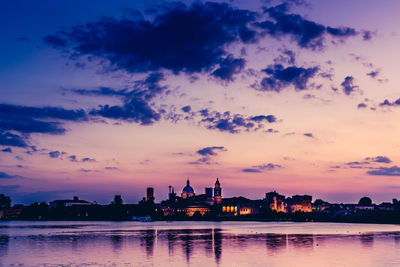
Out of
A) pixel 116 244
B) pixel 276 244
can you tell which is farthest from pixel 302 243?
pixel 116 244

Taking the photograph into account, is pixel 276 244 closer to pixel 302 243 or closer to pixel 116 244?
pixel 302 243

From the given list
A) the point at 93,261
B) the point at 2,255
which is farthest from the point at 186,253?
the point at 2,255

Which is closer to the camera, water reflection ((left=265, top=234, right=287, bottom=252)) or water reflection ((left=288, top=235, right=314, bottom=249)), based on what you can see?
water reflection ((left=265, top=234, right=287, bottom=252))

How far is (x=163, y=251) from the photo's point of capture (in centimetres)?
5925

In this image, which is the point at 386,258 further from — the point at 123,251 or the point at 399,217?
the point at 399,217

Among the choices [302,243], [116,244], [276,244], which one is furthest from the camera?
[116,244]

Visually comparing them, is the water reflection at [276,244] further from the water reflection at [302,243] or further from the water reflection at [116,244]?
the water reflection at [116,244]

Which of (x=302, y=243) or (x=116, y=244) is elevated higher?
(x=116, y=244)

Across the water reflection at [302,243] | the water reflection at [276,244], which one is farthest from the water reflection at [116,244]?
the water reflection at [302,243]

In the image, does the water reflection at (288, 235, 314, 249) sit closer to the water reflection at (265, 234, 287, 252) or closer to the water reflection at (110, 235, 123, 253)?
→ the water reflection at (265, 234, 287, 252)

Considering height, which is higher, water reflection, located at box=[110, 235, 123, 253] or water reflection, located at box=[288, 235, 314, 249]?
water reflection, located at box=[110, 235, 123, 253]

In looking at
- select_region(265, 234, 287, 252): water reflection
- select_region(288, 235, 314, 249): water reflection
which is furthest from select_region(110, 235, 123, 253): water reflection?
select_region(288, 235, 314, 249): water reflection

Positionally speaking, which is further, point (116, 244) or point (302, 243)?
point (116, 244)

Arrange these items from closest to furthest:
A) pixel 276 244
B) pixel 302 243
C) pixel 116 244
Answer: pixel 276 244 → pixel 302 243 → pixel 116 244
